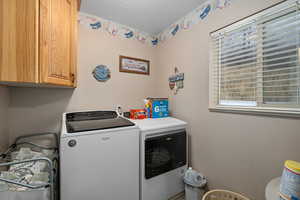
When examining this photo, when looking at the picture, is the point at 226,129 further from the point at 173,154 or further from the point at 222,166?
the point at 173,154

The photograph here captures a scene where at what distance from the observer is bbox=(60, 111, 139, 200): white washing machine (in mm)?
952

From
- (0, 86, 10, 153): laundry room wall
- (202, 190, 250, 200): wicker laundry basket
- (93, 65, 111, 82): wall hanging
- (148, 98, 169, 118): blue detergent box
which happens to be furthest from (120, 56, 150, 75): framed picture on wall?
(202, 190, 250, 200): wicker laundry basket

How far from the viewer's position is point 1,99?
3.65 ft

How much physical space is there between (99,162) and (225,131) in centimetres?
129

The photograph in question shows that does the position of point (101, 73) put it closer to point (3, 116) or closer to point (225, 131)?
point (3, 116)

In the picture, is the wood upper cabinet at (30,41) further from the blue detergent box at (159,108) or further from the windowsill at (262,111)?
the windowsill at (262,111)

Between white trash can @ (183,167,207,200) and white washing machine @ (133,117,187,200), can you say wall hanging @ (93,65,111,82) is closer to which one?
white washing machine @ (133,117,187,200)

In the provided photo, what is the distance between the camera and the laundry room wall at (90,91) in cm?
140

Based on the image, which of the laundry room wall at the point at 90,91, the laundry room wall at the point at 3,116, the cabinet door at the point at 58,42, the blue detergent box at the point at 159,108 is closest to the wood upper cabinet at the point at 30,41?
the cabinet door at the point at 58,42

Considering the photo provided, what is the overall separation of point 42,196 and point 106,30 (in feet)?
6.43

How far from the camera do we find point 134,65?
2.07m

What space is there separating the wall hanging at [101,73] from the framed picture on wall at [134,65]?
0.77ft

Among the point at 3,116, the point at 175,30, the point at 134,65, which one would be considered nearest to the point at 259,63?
the point at 175,30

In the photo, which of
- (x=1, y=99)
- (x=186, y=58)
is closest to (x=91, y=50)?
(x=1, y=99)
